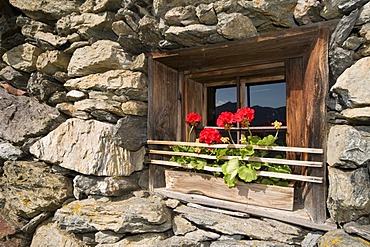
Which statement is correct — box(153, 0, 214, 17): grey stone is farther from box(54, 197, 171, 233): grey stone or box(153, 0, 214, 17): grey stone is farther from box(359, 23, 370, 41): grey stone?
box(54, 197, 171, 233): grey stone

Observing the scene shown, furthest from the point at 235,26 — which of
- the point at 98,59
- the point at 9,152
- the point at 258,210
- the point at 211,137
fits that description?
the point at 9,152

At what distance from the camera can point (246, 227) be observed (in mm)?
1466

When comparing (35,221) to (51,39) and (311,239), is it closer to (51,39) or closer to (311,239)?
(51,39)

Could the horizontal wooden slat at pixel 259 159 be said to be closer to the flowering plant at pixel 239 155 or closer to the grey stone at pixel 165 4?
the flowering plant at pixel 239 155

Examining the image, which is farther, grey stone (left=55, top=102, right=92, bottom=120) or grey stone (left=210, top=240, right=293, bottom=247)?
grey stone (left=55, top=102, right=92, bottom=120)

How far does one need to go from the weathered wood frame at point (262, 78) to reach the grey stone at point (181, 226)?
32 cm

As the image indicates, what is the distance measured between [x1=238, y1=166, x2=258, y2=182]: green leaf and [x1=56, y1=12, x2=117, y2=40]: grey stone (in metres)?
1.29

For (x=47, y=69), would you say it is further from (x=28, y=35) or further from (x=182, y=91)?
(x=182, y=91)

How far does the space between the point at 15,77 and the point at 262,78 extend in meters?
2.01

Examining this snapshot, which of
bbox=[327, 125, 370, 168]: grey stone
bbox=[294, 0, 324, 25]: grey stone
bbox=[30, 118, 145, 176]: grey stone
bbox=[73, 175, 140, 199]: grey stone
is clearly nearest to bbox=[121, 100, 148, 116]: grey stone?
bbox=[30, 118, 145, 176]: grey stone

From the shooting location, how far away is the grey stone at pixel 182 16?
1.54m

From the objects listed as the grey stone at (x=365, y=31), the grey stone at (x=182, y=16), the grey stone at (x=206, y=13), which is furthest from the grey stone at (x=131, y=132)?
the grey stone at (x=365, y=31)

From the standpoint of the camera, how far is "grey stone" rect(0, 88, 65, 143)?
1.98m

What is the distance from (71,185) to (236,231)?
1.25 meters
